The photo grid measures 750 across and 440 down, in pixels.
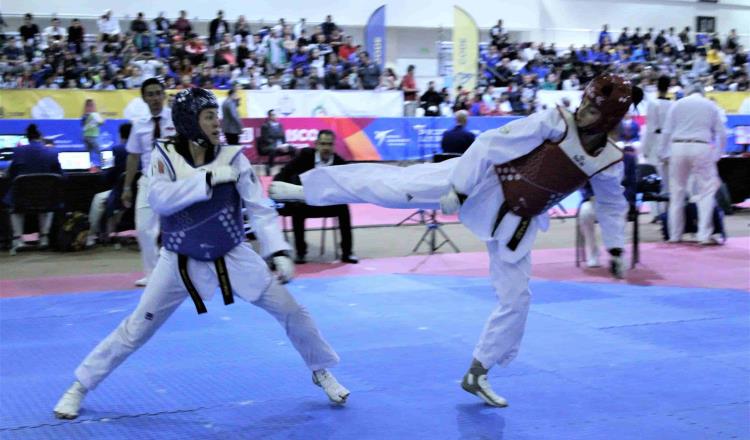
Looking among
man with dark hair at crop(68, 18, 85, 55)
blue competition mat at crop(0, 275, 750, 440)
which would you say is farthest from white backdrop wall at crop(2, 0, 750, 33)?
blue competition mat at crop(0, 275, 750, 440)

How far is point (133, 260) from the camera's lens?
33.6ft

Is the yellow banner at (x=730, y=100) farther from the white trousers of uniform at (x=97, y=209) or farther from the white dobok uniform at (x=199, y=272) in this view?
the white dobok uniform at (x=199, y=272)

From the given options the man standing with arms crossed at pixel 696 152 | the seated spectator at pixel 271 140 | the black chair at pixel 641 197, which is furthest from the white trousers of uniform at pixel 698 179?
the seated spectator at pixel 271 140

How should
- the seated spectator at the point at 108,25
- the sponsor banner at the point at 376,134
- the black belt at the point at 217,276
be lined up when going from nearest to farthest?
the black belt at the point at 217,276 < the sponsor banner at the point at 376,134 < the seated spectator at the point at 108,25

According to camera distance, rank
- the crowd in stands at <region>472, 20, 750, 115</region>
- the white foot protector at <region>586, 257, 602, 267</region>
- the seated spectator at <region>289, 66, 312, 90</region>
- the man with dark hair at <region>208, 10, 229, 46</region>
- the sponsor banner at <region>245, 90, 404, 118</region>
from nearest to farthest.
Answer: the white foot protector at <region>586, 257, 602, 267</region>, the sponsor banner at <region>245, 90, 404, 118</region>, the seated spectator at <region>289, 66, 312, 90</region>, the crowd in stands at <region>472, 20, 750, 115</region>, the man with dark hair at <region>208, 10, 229, 46</region>

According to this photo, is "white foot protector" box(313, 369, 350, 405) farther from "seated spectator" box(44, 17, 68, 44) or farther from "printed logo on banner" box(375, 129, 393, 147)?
Answer: "seated spectator" box(44, 17, 68, 44)

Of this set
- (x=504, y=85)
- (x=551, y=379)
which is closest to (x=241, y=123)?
(x=504, y=85)

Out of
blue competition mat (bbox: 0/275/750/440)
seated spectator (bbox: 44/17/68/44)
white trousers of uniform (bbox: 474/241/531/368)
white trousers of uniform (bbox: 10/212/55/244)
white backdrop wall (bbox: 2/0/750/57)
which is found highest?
white backdrop wall (bbox: 2/0/750/57)

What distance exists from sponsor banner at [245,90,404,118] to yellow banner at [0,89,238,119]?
2474 mm

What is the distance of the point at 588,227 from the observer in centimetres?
955

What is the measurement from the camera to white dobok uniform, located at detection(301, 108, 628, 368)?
447 cm

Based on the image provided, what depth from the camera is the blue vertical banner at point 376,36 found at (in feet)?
84.9

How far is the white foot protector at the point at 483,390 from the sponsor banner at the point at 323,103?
52.0 feet

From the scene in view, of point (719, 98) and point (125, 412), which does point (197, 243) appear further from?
point (719, 98)
